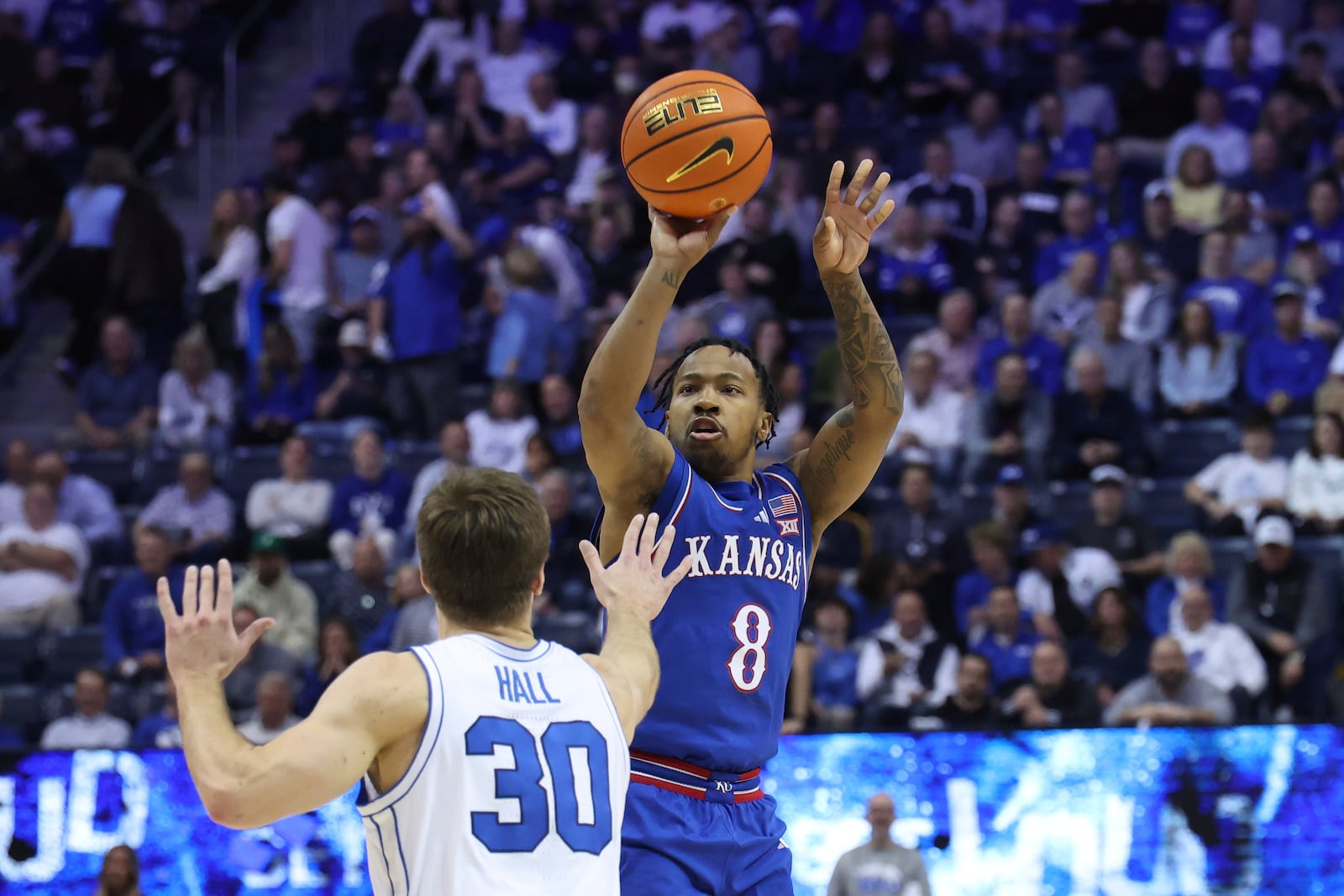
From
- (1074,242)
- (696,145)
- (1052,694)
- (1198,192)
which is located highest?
A: (1198,192)

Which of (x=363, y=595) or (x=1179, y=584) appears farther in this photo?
(x=363, y=595)

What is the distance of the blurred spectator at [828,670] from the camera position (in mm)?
9984

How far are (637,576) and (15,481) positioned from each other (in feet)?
33.2

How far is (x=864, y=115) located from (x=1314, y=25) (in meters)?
4.10

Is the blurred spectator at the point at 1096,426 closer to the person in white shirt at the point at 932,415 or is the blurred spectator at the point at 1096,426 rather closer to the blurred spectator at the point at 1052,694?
the person in white shirt at the point at 932,415

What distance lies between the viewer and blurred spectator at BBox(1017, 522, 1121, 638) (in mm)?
10602

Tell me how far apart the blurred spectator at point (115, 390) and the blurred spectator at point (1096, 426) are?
7072mm

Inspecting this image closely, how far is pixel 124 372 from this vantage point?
13.9 metres

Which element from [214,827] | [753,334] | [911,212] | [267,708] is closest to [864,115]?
[911,212]

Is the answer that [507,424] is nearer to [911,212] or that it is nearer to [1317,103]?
[911,212]

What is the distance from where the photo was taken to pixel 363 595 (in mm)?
11250

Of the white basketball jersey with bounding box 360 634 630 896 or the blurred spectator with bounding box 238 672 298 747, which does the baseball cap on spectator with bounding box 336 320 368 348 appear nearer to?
the blurred spectator with bounding box 238 672 298 747

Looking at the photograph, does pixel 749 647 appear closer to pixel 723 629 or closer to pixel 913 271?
pixel 723 629

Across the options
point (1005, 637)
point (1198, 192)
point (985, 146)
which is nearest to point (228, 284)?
point (985, 146)
